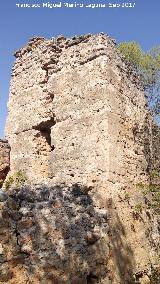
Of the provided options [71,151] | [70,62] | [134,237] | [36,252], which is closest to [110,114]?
[71,151]

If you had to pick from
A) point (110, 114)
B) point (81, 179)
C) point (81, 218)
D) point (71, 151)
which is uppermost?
point (110, 114)

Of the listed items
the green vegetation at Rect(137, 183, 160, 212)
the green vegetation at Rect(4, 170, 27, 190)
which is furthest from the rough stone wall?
the green vegetation at Rect(137, 183, 160, 212)

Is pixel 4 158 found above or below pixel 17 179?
above

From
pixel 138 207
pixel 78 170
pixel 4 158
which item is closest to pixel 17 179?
pixel 4 158

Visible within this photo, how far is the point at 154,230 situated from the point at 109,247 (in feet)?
6.17

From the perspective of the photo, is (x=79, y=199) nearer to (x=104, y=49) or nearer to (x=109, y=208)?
(x=109, y=208)

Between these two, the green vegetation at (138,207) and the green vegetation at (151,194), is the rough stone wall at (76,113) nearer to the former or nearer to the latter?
the green vegetation at (151,194)

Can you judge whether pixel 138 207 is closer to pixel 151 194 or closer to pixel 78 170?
pixel 151 194

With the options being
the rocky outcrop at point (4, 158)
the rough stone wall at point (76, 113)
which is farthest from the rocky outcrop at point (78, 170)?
the rocky outcrop at point (4, 158)

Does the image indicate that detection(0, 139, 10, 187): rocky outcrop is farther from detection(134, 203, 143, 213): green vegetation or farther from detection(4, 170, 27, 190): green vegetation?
detection(134, 203, 143, 213): green vegetation

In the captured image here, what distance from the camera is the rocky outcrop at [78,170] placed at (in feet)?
17.4

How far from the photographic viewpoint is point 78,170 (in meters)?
7.21

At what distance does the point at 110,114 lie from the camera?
24.1ft

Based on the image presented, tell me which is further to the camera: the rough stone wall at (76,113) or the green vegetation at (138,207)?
the green vegetation at (138,207)
